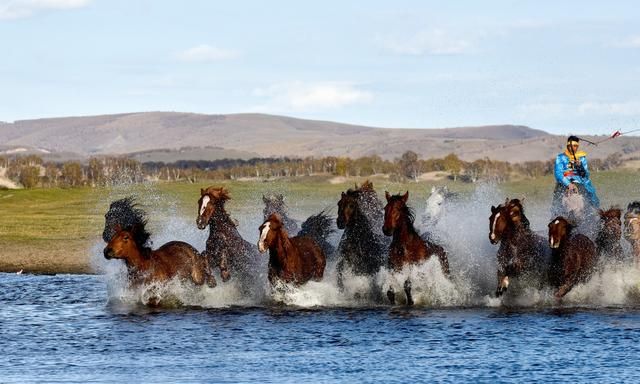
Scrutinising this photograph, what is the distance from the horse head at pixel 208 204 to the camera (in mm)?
22641

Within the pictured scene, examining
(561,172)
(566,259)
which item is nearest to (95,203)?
(561,172)

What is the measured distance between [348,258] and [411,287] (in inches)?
59.5

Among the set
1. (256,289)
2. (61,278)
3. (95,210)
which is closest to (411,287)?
(256,289)

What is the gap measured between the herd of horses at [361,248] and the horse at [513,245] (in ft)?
0.05

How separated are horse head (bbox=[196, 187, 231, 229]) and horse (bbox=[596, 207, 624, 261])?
636 centimetres

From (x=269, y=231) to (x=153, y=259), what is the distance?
220cm

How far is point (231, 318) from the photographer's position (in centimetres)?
2102

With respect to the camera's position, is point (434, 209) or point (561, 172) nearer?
point (561, 172)

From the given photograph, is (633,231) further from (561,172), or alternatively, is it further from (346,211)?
(346,211)

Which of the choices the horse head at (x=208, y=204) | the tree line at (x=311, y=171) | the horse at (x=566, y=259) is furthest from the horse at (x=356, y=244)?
the tree line at (x=311, y=171)

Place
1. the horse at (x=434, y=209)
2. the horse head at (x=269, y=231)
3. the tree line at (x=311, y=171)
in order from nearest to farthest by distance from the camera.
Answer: the horse head at (x=269, y=231) < the horse at (x=434, y=209) < the tree line at (x=311, y=171)

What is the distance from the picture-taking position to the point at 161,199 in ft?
172

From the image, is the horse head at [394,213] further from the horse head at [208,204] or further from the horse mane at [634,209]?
the horse mane at [634,209]

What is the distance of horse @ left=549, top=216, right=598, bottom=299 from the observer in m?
21.6
